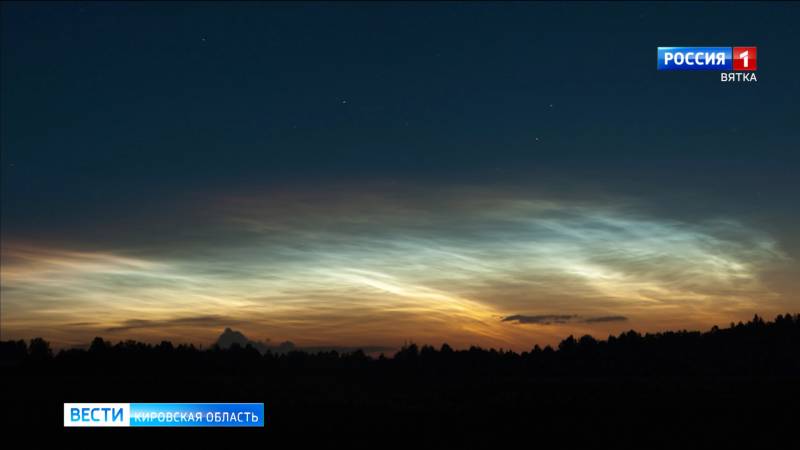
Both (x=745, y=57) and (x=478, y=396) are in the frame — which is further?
(x=478, y=396)

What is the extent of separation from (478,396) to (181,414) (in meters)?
38.0

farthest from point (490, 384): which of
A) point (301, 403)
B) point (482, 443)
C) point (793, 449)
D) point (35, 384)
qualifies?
point (35, 384)

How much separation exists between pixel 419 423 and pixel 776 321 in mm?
110561

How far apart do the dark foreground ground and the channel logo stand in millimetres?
1746

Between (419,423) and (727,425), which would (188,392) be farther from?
(727,425)

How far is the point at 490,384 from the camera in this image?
3932 inches

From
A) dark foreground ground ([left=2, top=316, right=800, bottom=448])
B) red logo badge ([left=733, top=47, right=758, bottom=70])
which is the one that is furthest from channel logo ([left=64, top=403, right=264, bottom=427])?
red logo badge ([left=733, top=47, right=758, bottom=70])

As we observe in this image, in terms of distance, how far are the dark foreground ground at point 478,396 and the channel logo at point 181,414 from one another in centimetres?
175

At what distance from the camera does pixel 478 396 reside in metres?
83.8

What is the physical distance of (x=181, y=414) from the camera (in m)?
54.6

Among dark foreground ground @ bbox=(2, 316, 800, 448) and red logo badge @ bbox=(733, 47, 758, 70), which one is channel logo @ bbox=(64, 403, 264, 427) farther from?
red logo badge @ bbox=(733, 47, 758, 70)

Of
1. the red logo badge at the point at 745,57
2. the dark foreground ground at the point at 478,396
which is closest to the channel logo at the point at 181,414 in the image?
the dark foreground ground at the point at 478,396

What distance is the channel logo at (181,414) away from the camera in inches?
2127

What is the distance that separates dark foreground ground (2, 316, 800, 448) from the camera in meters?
57.2
